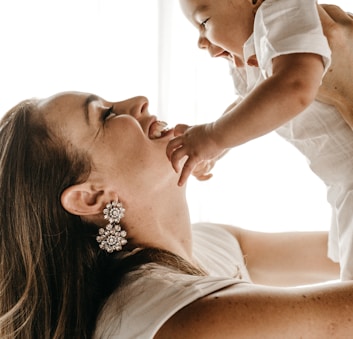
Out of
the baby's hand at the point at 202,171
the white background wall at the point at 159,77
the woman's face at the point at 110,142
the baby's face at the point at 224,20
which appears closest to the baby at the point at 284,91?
the baby's face at the point at 224,20

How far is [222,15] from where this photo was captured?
1015mm

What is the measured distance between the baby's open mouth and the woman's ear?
0.51 feet

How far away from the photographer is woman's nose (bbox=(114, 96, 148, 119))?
1.19 metres

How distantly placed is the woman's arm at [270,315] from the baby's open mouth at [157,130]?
387 millimetres

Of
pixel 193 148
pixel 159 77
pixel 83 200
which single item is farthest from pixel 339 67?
pixel 159 77

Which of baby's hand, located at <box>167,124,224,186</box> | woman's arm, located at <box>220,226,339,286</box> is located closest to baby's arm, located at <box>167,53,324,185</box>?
baby's hand, located at <box>167,124,224,186</box>

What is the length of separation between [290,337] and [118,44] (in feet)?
4.66

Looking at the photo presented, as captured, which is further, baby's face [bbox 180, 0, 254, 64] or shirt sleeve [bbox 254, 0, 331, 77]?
baby's face [bbox 180, 0, 254, 64]

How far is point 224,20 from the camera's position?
3.34ft

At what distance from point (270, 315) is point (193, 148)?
0.96 feet

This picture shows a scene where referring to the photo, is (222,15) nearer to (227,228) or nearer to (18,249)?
(18,249)

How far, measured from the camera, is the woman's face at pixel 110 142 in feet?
3.73

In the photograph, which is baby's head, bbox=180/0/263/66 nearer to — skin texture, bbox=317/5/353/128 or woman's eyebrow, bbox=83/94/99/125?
skin texture, bbox=317/5/353/128

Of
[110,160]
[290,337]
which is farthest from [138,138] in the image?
[290,337]
